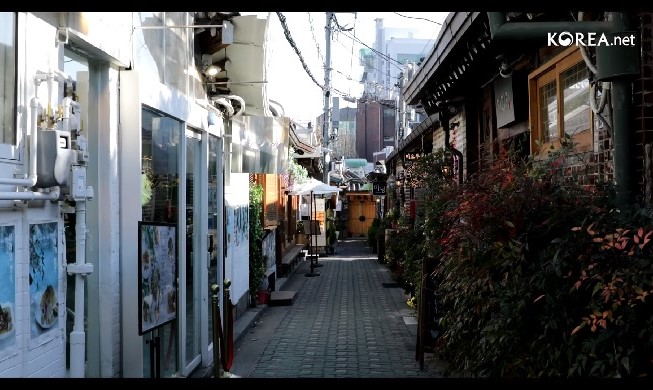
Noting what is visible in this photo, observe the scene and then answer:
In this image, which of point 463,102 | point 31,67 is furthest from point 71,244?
point 463,102

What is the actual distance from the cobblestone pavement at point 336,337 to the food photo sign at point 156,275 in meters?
2.10

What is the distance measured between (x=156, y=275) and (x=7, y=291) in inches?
91.2

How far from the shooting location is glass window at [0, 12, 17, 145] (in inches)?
152

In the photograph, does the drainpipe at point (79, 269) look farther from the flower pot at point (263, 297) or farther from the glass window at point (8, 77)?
the flower pot at point (263, 297)

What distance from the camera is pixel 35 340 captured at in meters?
4.09

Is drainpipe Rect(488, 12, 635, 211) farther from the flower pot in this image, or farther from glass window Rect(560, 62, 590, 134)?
the flower pot

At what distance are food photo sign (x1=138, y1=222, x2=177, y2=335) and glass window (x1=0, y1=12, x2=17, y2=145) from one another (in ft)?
5.84

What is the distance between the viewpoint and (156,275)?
601 cm

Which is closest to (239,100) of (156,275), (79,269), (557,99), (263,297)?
(156,275)

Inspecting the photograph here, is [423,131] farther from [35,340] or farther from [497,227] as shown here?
[35,340]

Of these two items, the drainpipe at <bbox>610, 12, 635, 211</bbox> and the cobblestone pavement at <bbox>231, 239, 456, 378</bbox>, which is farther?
the cobblestone pavement at <bbox>231, 239, 456, 378</bbox>

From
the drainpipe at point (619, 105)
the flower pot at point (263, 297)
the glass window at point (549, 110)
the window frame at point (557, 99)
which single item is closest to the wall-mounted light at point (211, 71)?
the window frame at point (557, 99)

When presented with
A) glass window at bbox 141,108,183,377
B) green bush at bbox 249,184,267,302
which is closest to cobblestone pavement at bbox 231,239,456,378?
green bush at bbox 249,184,267,302
